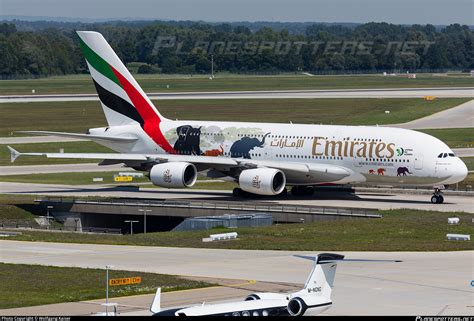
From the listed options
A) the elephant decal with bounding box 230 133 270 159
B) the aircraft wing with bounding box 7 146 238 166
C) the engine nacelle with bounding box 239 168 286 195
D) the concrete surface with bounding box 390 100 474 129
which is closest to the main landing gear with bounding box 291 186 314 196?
the engine nacelle with bounding box 239 168 286 195

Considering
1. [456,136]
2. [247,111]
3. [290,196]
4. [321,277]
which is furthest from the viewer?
[247,111]

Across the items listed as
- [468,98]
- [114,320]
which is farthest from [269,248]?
[468,98]

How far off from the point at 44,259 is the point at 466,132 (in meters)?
84.4

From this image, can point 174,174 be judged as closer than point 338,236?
No

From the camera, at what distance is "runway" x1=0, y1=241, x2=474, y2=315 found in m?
46.5

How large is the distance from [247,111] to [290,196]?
80.5m

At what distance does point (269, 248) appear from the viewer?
6272 centimetres

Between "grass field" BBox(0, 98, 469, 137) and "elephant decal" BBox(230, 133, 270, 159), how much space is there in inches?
2214

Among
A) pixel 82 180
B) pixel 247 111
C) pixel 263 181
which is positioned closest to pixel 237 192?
pixel 263 181

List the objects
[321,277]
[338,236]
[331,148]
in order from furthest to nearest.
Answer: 1. [331,148]
2. [338,236]
3. [321,277]

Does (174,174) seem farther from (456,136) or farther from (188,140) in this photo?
(456,136)

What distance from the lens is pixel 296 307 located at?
3794cm

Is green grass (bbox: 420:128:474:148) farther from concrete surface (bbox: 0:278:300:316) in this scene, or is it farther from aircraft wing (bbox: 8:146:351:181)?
concrete surface (bbox: 0:278:300:316)

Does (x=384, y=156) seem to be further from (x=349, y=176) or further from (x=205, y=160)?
(x=205, y=160)
